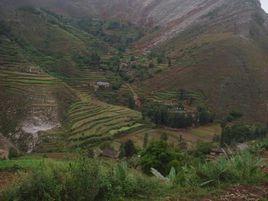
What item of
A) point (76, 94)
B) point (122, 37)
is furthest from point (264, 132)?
point (122, 37)

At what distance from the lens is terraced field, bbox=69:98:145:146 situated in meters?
49.7

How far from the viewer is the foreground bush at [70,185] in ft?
25.4

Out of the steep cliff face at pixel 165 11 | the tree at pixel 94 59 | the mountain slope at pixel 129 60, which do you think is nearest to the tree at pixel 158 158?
the mountain slope at pixel 129 60

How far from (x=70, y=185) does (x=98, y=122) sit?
4805cm

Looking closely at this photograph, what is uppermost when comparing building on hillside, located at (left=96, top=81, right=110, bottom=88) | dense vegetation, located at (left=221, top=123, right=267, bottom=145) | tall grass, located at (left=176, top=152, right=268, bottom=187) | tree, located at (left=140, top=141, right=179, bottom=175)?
building on hillside, located at (left=96, top=81, right=110, bottom=88)

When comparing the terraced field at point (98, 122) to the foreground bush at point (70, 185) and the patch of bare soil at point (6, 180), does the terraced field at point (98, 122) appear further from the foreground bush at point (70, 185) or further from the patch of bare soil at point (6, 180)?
the foreground bush at point (70, 185)

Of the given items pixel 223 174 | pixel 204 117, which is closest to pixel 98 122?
pixel 204 117

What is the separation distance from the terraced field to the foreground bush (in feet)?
122

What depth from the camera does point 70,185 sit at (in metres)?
7.98

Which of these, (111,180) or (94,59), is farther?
(94,59)

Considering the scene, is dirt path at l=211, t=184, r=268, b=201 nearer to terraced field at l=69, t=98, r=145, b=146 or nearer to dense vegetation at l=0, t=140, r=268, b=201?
dense vegetation at l=0, t=140, r=268, b=201

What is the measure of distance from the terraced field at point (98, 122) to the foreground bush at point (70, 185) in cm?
3725

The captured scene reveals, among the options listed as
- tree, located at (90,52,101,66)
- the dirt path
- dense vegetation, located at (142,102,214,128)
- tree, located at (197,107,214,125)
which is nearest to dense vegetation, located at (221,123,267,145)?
dense vegetation, located at (142,102,214,128)

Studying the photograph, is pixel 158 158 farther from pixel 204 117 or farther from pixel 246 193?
pixel 204 117
